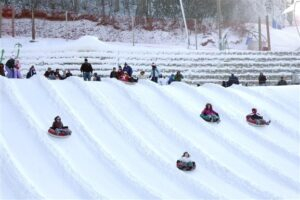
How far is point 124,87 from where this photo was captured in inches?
742

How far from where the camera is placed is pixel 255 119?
17.6 m

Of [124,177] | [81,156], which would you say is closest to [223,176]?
[124,177]

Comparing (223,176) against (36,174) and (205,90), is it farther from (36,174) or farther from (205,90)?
(205,90)

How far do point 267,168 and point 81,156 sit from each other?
15.8 feet

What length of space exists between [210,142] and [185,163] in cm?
220

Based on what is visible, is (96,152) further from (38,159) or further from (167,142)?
(167,142)

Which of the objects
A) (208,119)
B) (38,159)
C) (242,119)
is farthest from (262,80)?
(38,159)

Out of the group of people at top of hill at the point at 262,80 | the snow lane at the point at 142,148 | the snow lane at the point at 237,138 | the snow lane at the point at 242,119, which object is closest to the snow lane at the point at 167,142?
the snow lane at the point at 142,148

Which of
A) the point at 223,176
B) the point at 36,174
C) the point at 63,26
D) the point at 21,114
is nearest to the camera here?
the point at 36,174

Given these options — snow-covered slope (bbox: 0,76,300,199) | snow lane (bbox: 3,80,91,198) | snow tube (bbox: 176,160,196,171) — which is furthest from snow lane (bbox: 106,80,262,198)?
snow lane (bbox: 3,80,91,198)

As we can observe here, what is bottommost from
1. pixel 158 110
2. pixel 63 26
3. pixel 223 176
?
pixel 223 176

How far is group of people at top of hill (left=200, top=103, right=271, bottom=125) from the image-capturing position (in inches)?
680

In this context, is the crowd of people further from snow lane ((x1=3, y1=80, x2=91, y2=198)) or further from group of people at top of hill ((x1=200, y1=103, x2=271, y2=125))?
snow lane ((x1=3, y1=80, x2=91, y2=198))

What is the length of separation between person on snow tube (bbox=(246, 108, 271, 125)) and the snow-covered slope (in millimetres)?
202
